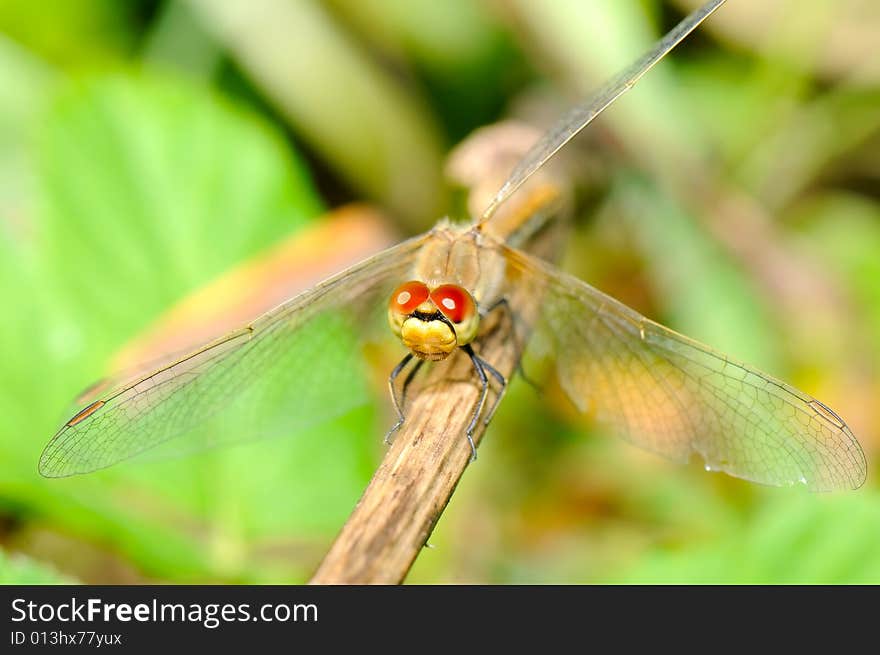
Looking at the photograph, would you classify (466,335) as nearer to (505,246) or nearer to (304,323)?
(505,246)

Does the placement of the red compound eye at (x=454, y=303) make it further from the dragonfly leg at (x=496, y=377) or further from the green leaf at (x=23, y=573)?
the green leaf at (x=23, y=573)

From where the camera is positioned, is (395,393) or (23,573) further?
(395,393)

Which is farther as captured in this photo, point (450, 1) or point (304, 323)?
point (450, 1)

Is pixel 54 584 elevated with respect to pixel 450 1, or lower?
lower

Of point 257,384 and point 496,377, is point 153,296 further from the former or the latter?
point 496,377

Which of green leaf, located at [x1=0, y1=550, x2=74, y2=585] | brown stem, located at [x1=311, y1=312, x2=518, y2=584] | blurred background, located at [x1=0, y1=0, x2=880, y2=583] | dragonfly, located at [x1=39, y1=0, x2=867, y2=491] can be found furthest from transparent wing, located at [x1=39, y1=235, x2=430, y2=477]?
brown stem, located at [x1=311, y1=312, x2=518, y2=584]

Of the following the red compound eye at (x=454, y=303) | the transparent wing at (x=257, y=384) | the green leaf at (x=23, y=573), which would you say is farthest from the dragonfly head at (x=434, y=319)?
the green leaf at (x=23, y=573)

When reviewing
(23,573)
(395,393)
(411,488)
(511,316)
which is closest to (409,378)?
(395,393)
